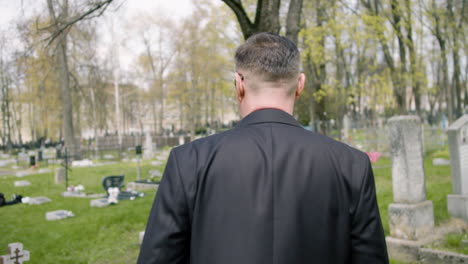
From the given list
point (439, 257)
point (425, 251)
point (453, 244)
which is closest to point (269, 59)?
point (439, 257)

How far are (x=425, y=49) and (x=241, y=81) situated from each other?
29358 millimetres

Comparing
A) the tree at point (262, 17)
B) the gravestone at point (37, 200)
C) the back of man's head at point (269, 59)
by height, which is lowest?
the gravestone at point (37, 200)

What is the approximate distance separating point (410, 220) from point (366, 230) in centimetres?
499

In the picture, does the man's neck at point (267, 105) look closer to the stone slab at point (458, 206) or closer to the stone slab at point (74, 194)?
the stone slab at point (458, 206)

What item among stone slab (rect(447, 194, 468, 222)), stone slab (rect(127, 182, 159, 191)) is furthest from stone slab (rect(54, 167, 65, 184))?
stone slab (rect(447, 194, 468, 222))

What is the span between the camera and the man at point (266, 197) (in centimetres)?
147

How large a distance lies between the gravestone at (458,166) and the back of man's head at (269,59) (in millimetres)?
6649

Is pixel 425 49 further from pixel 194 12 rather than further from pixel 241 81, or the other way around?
pixel 241 81

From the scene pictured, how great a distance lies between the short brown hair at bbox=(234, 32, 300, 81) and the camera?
62.2 inches

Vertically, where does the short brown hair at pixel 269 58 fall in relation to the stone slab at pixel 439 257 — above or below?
above

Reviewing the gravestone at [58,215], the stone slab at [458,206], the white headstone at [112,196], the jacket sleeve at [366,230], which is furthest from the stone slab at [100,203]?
the jacket sleeve at [366,230]

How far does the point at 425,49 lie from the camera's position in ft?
89.0

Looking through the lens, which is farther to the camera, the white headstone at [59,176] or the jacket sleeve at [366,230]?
the white headstone at [59,176]

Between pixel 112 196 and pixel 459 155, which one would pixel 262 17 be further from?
pixel 112 196
